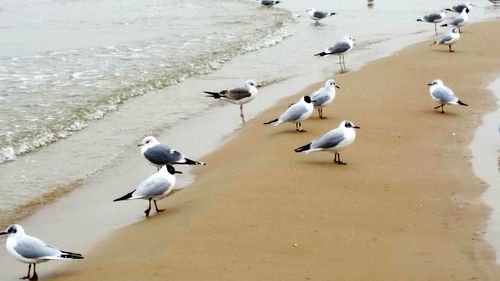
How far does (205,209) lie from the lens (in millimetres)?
7156

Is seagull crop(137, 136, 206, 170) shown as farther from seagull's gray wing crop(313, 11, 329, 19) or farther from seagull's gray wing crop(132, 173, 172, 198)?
seagull's gray wing crop(313, 11, 329, 19)

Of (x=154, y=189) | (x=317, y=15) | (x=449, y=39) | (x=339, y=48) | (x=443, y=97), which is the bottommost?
(x=317, y=15)

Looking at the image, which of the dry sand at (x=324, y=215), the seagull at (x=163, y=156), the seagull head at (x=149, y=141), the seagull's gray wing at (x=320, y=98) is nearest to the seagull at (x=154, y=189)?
the dry sand at (x=324, y=215)

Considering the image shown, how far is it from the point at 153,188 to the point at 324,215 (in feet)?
5.74

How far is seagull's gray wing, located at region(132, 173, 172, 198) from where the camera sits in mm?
7730

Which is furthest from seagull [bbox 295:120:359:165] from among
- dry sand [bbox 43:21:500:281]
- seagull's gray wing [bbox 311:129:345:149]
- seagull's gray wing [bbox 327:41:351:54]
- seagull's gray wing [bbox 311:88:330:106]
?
seagull's gray wing [bbox 327:41:351:54]

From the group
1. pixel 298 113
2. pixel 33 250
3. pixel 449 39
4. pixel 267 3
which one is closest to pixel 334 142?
pixel 298 113

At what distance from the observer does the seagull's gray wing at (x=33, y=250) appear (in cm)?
638

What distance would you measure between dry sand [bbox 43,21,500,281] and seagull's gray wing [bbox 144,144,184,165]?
0.38m

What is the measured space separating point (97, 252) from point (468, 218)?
3.28 m

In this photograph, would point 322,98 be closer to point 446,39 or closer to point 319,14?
point 446,39

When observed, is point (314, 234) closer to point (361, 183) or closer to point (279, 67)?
point (361, 183)

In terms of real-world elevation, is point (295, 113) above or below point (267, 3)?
above

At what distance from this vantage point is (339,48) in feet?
54.3
